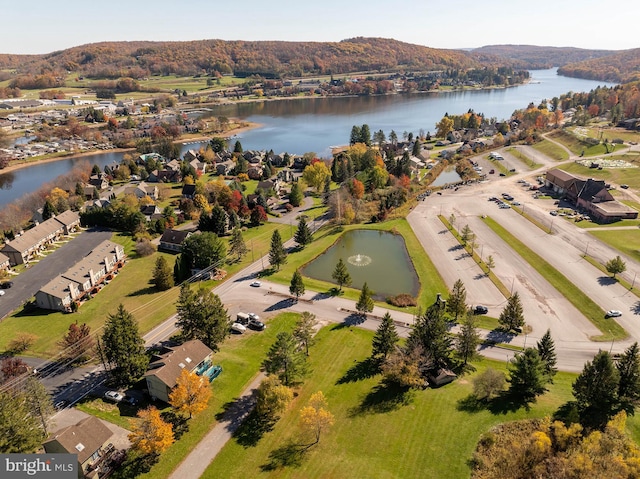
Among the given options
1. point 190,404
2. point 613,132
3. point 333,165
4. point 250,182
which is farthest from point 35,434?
point 613,132

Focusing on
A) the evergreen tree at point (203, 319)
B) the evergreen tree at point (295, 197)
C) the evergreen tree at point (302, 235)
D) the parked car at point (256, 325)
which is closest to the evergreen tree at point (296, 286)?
the parked car at point (256, 325)

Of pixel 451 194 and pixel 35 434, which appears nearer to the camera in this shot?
pixel 35 434

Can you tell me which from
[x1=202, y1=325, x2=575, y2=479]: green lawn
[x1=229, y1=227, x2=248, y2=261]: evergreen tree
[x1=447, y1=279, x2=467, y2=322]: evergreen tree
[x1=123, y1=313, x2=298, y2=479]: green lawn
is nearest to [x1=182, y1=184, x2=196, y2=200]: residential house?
[x1=229, y1=227, x2=248, y2=261]: evergreen tree

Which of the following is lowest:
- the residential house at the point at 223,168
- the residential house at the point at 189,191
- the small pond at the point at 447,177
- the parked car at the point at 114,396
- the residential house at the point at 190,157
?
the parked car at the point at 114,396

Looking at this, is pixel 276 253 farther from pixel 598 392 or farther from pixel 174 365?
pixel 598 392

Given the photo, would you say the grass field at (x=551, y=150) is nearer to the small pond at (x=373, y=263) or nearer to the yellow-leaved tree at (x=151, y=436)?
the small pond at (x=373, y=263)

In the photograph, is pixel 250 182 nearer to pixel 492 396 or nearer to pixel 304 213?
pixel 304 213
